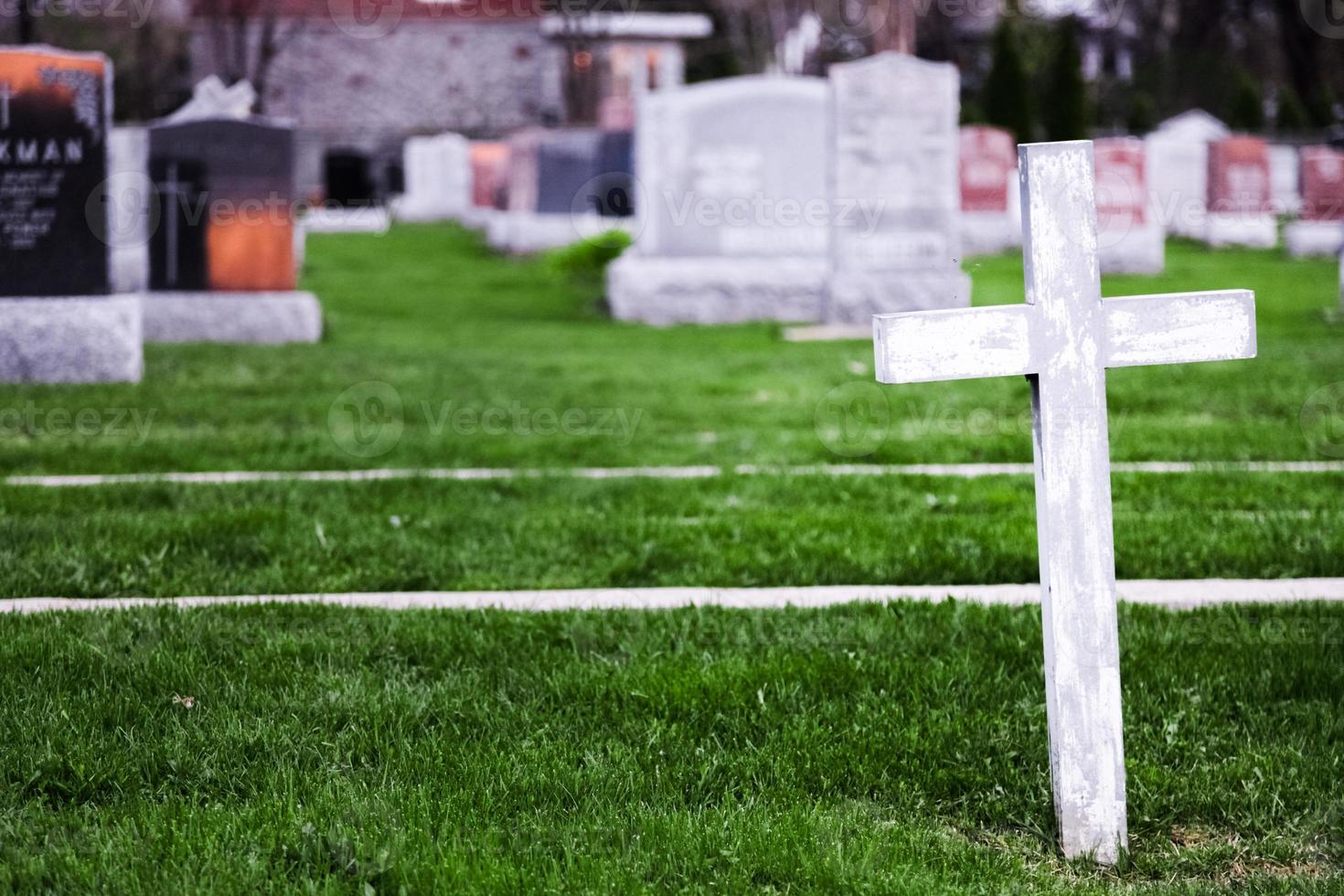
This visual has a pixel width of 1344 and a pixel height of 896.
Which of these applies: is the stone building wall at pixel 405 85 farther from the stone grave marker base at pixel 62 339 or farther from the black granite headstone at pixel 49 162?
the stone grave marker base at pixel 62 339

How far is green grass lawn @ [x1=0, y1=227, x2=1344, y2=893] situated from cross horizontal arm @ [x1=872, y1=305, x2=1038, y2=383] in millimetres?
964

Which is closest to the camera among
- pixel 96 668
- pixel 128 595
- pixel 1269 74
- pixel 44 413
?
pixel 96 668

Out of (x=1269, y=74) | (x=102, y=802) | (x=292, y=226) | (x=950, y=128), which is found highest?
(x=1269, y=74)

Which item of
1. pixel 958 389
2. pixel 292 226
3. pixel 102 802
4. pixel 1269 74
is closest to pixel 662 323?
pixel 292 226

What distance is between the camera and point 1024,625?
4434 millimetres

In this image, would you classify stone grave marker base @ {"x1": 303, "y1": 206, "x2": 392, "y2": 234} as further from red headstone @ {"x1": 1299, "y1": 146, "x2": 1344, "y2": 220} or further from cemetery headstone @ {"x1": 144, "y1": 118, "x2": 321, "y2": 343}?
cemetery headstone @ {"x1": 144, "y1": 118, "x2": 321, "y2": 343}

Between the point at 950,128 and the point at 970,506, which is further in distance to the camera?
the point at 950,128

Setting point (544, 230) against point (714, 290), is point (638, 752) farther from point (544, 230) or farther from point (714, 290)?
point (544, 230)

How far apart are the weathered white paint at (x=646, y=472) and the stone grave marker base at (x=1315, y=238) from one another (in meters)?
16.4

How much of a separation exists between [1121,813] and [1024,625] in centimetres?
137

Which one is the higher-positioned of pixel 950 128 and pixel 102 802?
pixel 950 128

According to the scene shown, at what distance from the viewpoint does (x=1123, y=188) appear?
21.0 meters

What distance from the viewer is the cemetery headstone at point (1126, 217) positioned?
20.7 meters

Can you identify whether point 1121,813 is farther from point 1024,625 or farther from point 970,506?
point 970,506
